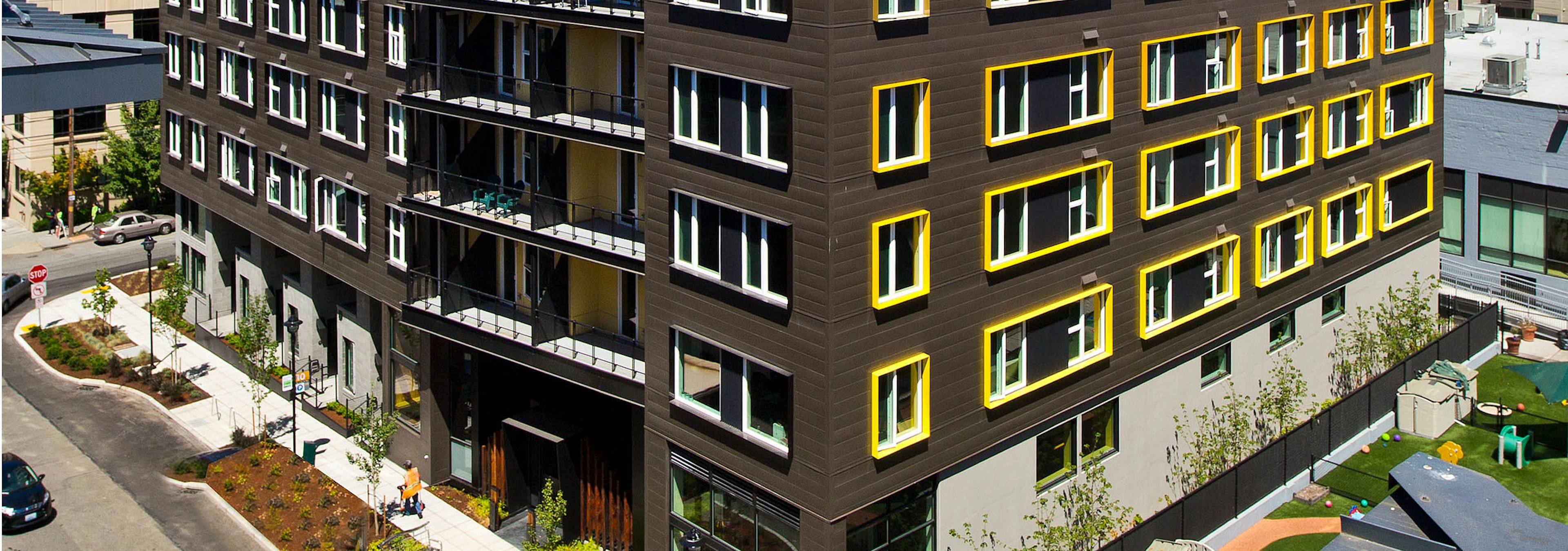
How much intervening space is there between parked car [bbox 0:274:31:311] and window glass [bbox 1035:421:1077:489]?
42414 mm

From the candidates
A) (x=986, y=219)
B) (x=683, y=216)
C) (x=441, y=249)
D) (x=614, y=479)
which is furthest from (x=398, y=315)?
(x=986, y=219)

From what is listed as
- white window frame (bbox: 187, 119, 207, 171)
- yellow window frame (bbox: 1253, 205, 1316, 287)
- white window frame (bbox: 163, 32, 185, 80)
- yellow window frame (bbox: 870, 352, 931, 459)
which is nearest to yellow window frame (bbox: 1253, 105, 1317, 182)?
yellow window frame (bbox: 1253, 205, 1316, 287)

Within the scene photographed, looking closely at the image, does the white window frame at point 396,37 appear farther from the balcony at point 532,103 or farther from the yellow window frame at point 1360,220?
the yellow window frame at point 1360,220

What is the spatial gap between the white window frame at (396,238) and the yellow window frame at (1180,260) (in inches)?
737

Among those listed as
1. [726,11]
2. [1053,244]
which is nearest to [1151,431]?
[1053,244]

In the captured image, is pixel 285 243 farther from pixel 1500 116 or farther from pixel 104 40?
pixel 1500 116

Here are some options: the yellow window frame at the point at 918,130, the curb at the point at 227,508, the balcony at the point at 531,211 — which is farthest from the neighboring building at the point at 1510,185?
the curb at the point at 227,508

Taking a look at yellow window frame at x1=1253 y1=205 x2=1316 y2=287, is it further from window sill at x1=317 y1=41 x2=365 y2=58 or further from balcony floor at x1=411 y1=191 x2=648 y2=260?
window sill at x1=317 y1=41 x2=365 y2=58

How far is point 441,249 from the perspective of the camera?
118ft

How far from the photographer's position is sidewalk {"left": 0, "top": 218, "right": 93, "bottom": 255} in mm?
65000

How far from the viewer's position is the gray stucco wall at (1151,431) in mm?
29953

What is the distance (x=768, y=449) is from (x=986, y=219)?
615 centimetres

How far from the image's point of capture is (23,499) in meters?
36.4

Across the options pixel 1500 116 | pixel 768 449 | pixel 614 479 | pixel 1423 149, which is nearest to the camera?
pixel 768 449
